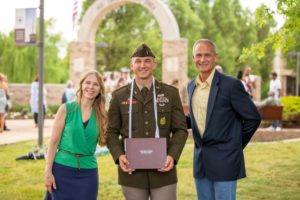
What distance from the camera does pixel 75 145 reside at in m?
4.82

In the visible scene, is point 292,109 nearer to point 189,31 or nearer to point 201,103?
point 201,103

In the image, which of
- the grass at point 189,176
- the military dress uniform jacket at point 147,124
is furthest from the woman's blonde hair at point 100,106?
the grass at point 189,176

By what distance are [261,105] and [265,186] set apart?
895 cm

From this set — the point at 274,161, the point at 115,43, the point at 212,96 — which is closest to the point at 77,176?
the point at 212,96

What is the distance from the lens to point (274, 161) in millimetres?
10664

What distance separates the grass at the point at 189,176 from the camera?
777 centimetres

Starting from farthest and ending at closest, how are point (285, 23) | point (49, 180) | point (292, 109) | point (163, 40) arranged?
point (163, 40), point (292, 109), point (285, 23), point (49, 180)

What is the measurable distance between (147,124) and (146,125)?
11 mm

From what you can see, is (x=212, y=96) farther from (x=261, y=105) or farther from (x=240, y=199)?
(x=261, y=105)

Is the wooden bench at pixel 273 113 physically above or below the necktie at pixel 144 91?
below

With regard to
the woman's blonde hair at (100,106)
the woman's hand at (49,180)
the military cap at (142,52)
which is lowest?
the woman's hand at (49,180)

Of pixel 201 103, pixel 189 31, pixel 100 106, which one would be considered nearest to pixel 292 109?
pixel 100 106

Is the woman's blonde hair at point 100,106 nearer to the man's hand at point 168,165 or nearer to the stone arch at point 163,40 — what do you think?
the man's hand at point 168,165

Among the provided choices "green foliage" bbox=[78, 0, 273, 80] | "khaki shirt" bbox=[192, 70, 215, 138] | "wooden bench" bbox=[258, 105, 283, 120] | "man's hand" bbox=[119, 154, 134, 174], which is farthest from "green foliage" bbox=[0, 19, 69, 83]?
"man's hand" bbox=[119, 154, 134, 174]
